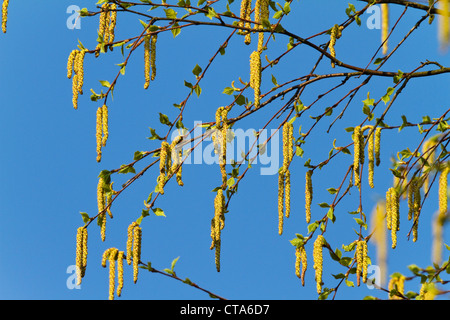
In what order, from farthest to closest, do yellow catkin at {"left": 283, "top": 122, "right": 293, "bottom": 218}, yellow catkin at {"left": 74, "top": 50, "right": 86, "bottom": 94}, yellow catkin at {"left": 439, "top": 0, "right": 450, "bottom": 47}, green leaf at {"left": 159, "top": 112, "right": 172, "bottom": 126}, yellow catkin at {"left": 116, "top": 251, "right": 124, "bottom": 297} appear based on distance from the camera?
green leaf at {"left": 159, "top": 112, "right": 172, "bottom": 126}
yellow catkin at {"left": 439, "top": 0, "right": 450, "bottom": 47}
yellow catkin at {"left": 283, "top": 122, "right": 293, "bottom": 218}
yellow catkin at {"left": 74, "top": 50, "right": 86, "bottom": 94}
yellow catkin at {"left": 116, "top": 251, "right": 124, "bottom": 297}

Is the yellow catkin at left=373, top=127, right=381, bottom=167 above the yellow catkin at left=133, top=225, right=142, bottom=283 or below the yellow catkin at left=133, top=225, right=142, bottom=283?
above

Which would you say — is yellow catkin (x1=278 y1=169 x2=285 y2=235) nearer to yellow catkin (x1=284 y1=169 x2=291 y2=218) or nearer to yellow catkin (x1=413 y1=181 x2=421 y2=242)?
yellow catkin (x1=284 y1=169 x2=291 y2=218)

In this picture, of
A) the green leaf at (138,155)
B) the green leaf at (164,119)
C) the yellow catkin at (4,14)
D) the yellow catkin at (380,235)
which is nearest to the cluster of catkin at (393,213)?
the yellow catkin at (380,235)

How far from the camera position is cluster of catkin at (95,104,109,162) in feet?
13.5

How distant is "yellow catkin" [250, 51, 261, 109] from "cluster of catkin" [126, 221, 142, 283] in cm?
104

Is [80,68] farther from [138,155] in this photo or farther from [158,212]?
[158,212]

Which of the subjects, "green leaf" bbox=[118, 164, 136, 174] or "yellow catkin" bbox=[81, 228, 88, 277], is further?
"green leaf" bbox=[118, 164, 136, 174]

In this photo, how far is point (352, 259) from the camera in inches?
184

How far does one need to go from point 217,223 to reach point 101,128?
0.93m

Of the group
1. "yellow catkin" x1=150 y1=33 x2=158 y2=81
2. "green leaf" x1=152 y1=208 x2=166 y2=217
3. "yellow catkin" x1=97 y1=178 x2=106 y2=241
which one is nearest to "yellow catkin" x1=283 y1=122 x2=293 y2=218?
"green leaf" x1=152 y1=208 x2=166 y2=217

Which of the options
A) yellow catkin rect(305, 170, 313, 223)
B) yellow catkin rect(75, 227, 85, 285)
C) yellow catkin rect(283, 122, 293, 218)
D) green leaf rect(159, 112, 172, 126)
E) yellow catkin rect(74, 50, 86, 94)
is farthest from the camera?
green leaf rect(159, 112, 172, 126)
